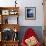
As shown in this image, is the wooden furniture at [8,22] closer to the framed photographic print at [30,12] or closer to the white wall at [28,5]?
the white wall at [28,5]

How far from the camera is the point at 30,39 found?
19.0 feet

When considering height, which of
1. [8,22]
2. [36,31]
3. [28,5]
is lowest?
[36,31]

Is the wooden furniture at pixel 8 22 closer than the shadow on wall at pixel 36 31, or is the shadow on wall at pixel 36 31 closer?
the wooden furniture at pixel 8 22

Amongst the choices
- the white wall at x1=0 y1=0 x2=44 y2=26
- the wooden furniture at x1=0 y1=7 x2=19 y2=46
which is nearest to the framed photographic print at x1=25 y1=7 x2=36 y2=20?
the white wall at x1=0 y1=0 x2=44 y2=26

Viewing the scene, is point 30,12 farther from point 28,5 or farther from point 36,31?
point 36,31

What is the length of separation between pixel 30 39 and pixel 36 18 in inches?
40.6

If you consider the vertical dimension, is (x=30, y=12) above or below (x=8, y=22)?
above

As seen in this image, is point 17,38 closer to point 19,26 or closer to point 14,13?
point 19,26

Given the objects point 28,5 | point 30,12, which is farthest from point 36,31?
point 28,5

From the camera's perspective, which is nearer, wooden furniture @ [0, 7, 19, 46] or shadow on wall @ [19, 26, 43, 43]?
wooden furniture @ [0, 7, 19, 46]

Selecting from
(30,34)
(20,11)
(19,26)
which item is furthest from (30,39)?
(20,11)

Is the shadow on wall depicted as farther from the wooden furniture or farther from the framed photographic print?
the framed photographic print

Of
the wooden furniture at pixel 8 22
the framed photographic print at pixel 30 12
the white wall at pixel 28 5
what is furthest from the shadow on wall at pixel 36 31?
the framed photographic print at pixel 30 12

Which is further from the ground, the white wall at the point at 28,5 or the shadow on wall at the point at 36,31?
the white wall at the point at 28,5
